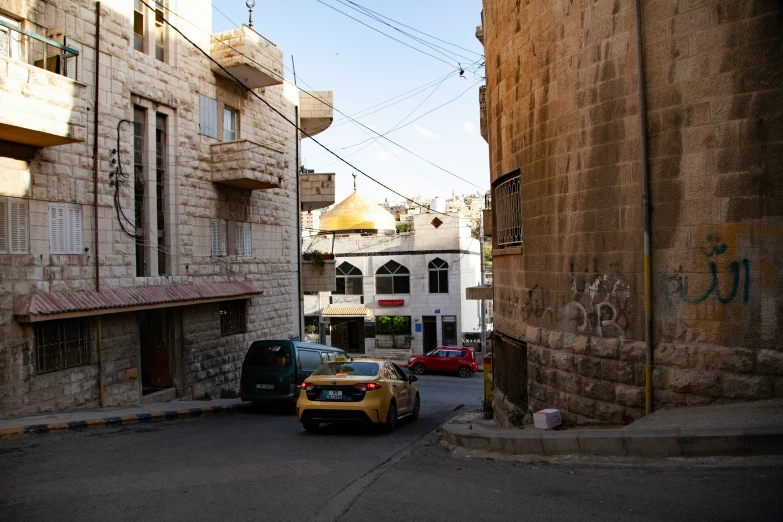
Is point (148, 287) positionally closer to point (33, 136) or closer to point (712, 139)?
point (33, 136)

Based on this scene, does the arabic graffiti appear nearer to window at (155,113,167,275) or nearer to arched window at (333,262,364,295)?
window at (155,113,167,275)

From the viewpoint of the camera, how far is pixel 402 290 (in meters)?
40.1

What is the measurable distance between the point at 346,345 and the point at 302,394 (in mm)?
31040

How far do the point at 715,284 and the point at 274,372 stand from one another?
33.0 ft

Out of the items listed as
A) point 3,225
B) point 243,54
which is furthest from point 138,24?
point 3,225

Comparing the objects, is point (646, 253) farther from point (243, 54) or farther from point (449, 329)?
point (449, 329)

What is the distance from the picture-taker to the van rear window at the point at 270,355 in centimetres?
1475

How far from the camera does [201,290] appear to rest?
16859mm

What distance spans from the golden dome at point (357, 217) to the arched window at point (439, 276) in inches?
225

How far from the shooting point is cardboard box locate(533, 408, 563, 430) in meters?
8.28

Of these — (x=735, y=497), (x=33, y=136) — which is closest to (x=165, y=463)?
(x=735, y=497)

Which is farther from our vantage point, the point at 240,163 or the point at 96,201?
the point at 240,163

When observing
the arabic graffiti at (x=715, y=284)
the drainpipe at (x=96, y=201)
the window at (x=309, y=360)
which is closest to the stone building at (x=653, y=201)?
the arabic graffiti at (x=715, y=284)

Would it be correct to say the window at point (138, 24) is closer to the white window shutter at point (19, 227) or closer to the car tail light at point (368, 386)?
the white window shutter at point (19, 227)
